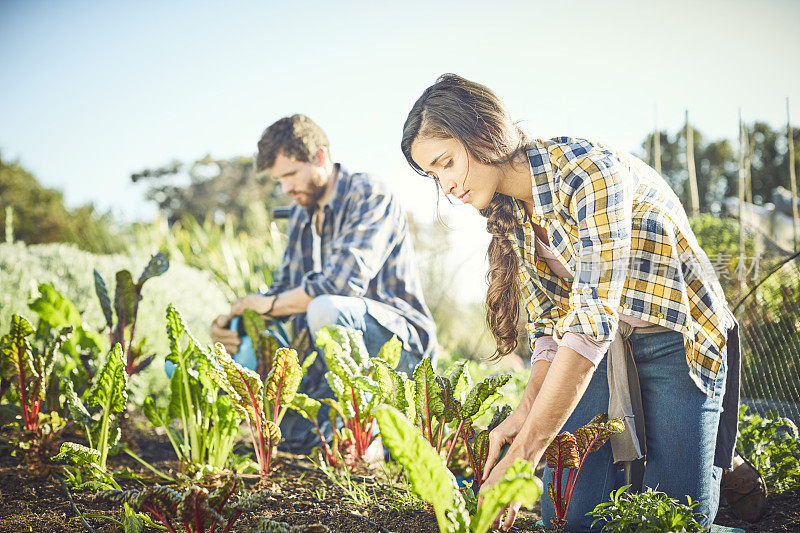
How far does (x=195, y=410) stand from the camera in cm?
216

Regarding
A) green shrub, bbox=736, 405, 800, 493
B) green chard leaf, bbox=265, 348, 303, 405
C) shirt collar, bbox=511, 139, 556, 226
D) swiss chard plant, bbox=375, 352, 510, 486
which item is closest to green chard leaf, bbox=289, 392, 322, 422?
green chard leaf, bbox=265, 348, 303, 405

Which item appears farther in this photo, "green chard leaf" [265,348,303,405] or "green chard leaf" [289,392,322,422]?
"green chard leaf" [289,392,322,422]

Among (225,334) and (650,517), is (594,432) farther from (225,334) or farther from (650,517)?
(225,334)

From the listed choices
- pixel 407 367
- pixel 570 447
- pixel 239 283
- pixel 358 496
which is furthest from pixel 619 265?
pixel 239 283

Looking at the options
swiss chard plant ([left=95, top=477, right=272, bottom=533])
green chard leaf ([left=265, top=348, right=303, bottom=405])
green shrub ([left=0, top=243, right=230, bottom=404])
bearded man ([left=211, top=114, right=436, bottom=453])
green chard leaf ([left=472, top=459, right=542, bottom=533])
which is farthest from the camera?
green shrub ([left=0, top=243, right=230, bottom=404])

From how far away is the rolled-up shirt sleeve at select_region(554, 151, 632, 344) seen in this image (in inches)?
56.3

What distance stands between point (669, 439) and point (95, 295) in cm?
334

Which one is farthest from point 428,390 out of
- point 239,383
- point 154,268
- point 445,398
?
point 154,268

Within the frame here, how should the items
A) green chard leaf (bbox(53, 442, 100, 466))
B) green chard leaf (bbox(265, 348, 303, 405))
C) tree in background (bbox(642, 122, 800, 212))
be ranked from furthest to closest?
1. tree in background (bbox(642, 122, 800, 212))
2. green chard leaf (bbox(265, 348, 303, 405))
3. green chard leaf (bbox(53, 442, 100, 466))

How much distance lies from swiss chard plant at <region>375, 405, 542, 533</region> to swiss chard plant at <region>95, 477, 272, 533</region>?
1.26 ft

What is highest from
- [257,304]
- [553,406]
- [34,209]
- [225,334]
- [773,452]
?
[34,209]

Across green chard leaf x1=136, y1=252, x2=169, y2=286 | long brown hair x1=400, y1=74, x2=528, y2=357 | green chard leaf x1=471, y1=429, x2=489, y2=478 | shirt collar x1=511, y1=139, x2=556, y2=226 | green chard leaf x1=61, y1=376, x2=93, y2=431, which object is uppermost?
long brown hair x1=400, y1=74, x2=528, y2=357

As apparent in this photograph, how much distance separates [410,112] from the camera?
1.86 metres

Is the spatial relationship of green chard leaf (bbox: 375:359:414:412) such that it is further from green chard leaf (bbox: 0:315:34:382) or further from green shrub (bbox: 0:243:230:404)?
green shrub (bbox: 0:243:230:404)
